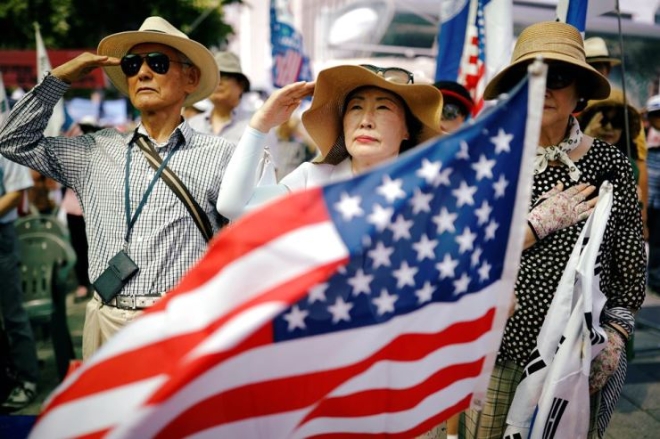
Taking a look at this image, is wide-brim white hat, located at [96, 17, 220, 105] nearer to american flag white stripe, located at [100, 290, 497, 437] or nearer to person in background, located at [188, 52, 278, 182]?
american flag white stripe, located at [100, 290, 497, 437]

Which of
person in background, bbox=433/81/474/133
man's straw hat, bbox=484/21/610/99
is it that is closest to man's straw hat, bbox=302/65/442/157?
man's straw hat, bbox=484/21/610/99

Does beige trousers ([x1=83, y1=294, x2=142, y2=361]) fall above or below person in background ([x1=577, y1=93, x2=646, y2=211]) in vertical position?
below

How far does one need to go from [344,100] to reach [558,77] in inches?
33.5

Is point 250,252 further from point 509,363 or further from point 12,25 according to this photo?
point 12,25

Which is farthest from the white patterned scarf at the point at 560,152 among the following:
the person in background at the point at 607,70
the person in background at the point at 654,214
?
the person in background at the point at 654,214

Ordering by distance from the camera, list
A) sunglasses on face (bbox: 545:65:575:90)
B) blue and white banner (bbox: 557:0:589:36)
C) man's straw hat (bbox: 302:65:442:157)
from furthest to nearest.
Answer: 1. blue and white banner (bbox: 557:0:589:36)
2. sunglasses on face (bbox: 545:65:575:90)
3. man's straw hat (bbox: 302:65:442:157)

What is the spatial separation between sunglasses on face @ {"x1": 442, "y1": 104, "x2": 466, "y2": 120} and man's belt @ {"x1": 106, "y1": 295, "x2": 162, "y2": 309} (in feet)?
8.58

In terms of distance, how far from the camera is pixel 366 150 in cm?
225

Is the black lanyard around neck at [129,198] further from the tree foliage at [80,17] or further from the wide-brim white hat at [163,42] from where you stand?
the tree foliage at [80,17]

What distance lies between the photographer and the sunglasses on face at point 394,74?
2.27 m

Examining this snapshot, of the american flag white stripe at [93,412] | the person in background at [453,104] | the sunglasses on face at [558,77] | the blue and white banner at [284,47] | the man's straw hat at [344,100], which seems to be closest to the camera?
the american flag white stripe at [93,412]

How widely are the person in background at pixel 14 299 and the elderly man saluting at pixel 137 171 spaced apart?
1601mm

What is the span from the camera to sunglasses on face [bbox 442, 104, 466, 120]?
434 cm

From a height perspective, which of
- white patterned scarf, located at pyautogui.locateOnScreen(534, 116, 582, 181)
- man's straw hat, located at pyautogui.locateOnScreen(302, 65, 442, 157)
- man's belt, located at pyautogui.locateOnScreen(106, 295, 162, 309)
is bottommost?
man's belt, located at pyautogui.locateOnScreen(106, 295, 162, 309)
